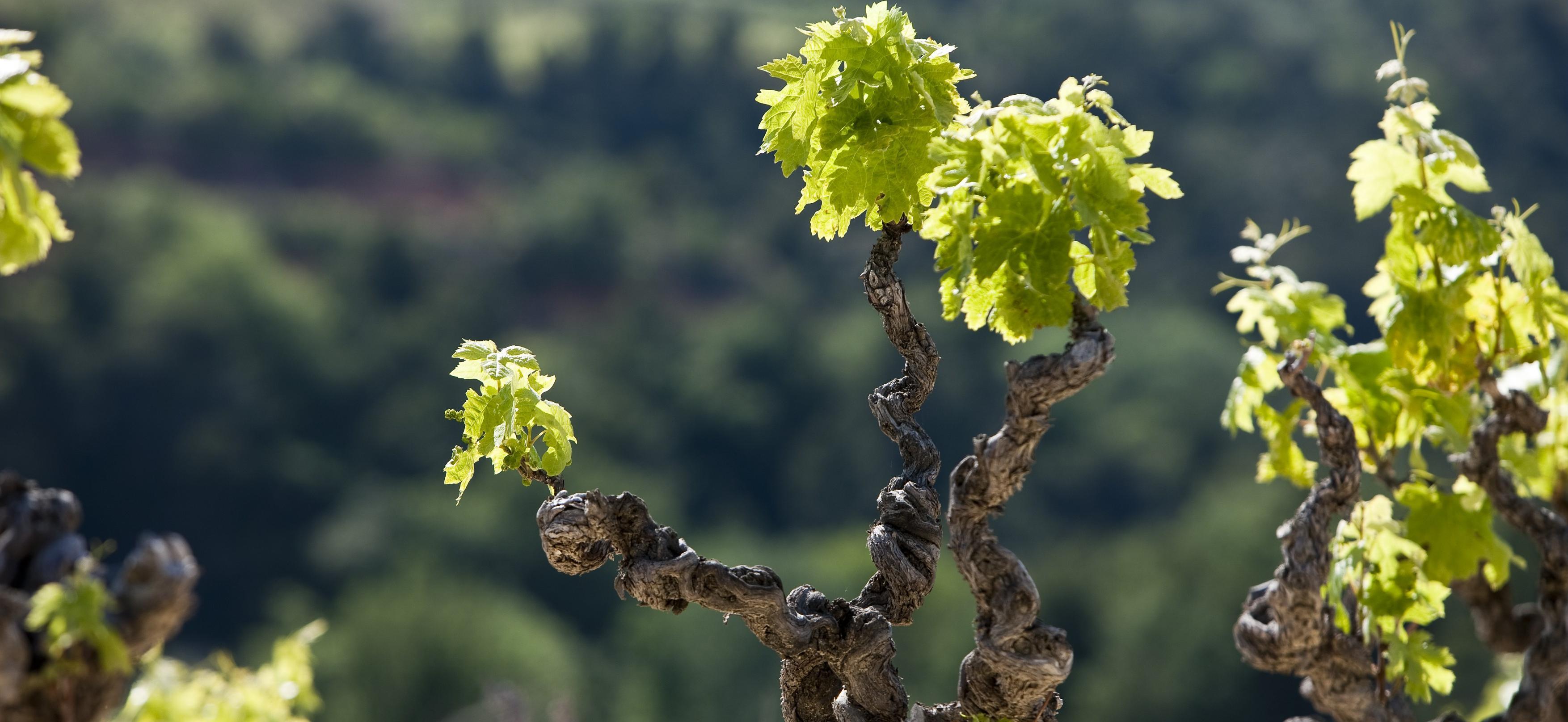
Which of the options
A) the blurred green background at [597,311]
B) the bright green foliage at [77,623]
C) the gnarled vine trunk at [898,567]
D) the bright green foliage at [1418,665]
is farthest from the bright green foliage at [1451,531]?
the blurred green background at [597,311]

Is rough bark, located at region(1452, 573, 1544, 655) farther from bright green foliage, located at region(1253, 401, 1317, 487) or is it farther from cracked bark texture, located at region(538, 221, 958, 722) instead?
cracked bark texture, located at region(538, 221, 958, 722)

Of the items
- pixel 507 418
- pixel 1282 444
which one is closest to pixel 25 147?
pixel 507 418

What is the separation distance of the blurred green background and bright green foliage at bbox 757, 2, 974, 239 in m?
16.1

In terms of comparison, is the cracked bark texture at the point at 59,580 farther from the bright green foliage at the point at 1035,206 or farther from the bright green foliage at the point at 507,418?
the bright green foliage at the point at 1035,206

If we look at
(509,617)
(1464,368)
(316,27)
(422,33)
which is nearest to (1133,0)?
(422,33)

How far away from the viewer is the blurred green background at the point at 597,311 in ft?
69.5

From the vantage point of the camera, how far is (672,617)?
69.6 feet

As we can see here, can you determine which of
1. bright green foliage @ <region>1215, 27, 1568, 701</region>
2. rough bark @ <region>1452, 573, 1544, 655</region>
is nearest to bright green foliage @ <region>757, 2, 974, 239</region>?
bright green foliage @ <region>1215, 27, 1568, 701</region>

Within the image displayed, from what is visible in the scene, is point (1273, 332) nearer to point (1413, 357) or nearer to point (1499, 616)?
point (1413, 357)

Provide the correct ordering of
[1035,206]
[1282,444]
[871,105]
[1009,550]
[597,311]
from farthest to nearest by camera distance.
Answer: [597,311] < [1282,444] < [871,105] < [1009,550] < [1035,206]

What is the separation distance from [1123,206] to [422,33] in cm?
3886

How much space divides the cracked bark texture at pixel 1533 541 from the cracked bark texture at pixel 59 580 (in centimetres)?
190

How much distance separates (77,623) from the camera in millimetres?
1110

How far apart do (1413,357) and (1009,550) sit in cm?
87
